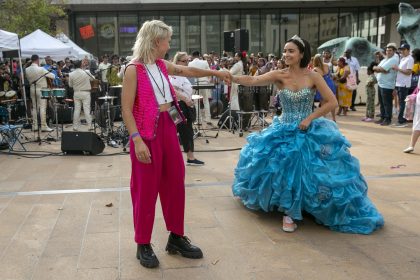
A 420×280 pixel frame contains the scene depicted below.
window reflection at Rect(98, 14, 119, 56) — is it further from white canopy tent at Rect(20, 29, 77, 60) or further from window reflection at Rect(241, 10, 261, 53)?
white canopy tent at Rect(20, 29, 77, 60)

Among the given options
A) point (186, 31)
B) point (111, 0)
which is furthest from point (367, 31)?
point (111, 0)

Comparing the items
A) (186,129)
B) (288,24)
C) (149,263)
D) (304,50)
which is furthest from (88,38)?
(149,263)

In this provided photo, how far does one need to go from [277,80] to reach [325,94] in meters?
0.51

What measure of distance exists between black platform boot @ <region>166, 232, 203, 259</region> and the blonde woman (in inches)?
9.3

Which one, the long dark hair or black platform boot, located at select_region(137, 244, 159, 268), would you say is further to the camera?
the long dark hair

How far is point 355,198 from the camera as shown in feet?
14.2

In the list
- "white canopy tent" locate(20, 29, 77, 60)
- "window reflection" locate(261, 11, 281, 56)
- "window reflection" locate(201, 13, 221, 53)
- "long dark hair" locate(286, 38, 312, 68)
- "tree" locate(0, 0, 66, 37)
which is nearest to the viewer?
"long dark hair" locate(286, 38, 312, 68)

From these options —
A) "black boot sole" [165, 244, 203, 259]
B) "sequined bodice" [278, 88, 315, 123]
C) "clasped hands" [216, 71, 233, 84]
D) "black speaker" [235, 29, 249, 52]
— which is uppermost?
"black speaker" [235, 29, 249, 52]

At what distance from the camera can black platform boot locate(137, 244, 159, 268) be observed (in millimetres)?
3547

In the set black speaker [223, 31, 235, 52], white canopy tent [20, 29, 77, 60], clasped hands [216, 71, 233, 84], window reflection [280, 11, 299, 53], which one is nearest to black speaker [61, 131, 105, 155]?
clasped hands [216, 71, 233, 84]

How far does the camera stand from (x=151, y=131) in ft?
11.1

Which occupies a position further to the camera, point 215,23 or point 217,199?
point 215,23

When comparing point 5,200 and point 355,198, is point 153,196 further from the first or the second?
point 5,200

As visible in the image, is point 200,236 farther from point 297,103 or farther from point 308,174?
point 297,103
